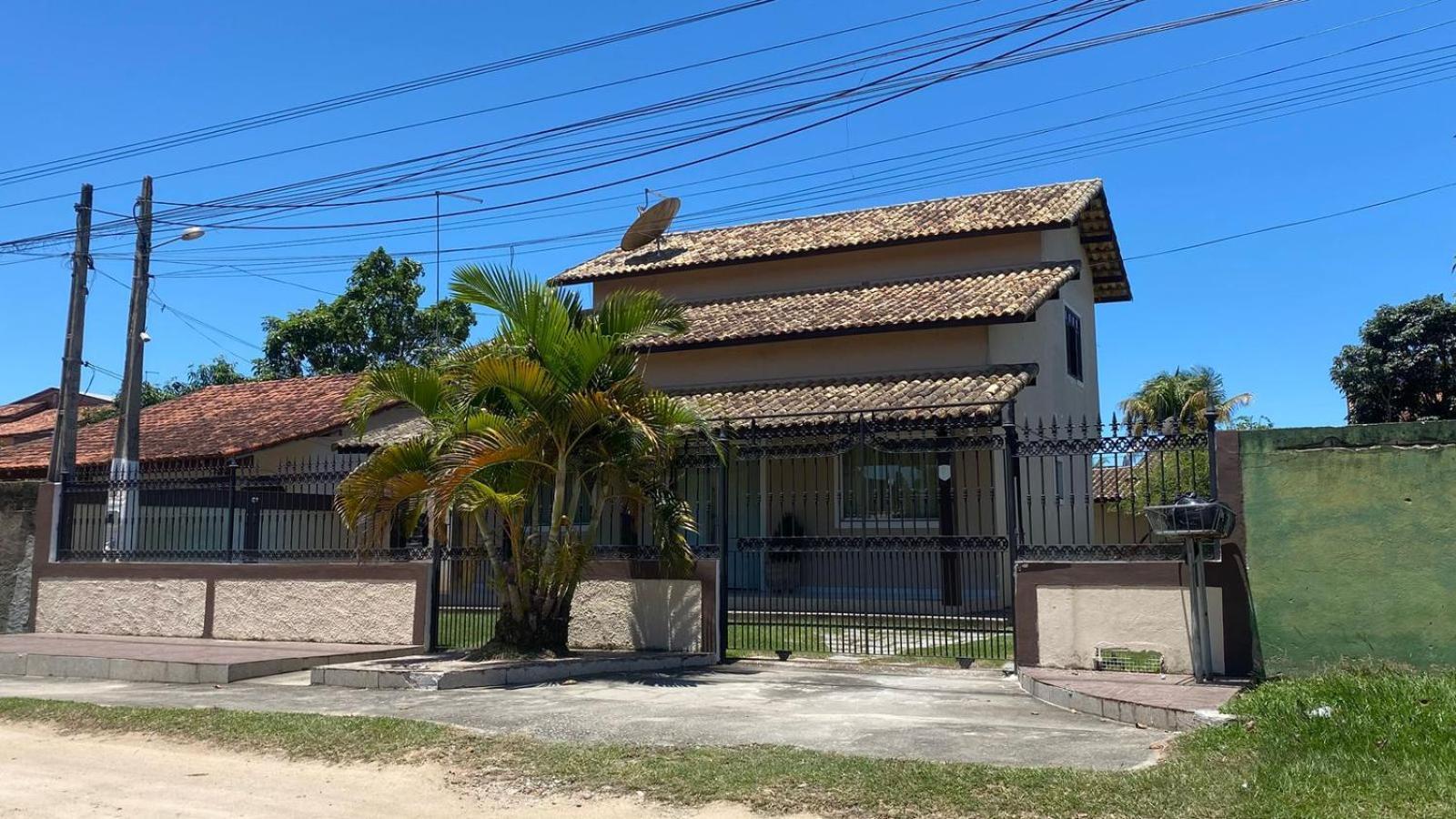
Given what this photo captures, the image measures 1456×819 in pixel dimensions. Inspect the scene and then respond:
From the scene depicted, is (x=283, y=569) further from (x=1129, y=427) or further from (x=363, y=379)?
(x=1129, y=427)

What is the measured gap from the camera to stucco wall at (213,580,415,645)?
43.9 ft

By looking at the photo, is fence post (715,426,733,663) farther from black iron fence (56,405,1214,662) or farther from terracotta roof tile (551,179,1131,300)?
terracotta roof tile (551,179,1131,300)

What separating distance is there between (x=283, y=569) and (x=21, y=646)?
117 inches

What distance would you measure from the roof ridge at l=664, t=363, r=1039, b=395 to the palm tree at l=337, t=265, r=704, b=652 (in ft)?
22.3

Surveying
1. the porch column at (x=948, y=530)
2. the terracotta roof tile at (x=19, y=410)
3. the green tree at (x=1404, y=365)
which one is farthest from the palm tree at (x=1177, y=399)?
the terracotta roof tile at (x=19, y=410)

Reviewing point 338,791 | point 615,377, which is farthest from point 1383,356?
point 338,791

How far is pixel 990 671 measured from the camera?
11.2 meters

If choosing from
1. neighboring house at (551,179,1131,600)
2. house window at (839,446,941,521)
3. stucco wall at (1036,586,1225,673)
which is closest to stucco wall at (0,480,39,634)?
neighboring house at (551,179,1131,600)

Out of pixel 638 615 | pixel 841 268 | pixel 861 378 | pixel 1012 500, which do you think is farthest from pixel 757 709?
pixel 841 268

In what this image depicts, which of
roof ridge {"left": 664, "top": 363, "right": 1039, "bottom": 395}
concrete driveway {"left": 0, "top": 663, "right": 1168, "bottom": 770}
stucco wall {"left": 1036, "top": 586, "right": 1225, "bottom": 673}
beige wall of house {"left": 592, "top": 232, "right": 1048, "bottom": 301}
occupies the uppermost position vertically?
beige wall of house {"left": 592, "top": 232, "right": 1048, "bottom": 301}

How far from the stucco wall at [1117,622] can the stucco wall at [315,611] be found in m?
7.06

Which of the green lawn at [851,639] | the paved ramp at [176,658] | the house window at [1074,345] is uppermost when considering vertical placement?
the house window at [1074,345]

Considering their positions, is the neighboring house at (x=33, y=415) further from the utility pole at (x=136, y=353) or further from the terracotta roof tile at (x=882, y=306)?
the terracotta roof tile at (x=882, y=306)

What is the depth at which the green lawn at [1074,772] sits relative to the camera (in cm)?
562
